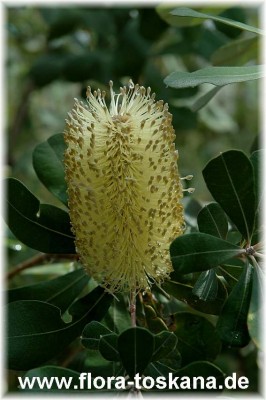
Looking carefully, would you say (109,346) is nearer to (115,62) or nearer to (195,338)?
(195,338)

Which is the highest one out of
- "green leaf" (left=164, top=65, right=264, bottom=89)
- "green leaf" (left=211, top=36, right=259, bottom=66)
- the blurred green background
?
the blurred green background

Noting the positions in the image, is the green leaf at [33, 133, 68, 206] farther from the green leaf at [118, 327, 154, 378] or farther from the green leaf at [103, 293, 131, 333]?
the green leaf at [118, 327, 154, 378]

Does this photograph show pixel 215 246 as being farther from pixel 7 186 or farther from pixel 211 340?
pixel 7 186

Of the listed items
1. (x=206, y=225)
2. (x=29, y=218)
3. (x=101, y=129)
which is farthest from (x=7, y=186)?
(x=206, y=225)

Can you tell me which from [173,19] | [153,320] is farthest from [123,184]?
[173,19]

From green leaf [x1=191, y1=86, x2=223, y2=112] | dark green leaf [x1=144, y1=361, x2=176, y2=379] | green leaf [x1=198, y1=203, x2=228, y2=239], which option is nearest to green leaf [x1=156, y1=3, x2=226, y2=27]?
green leaf [x1=191, y1=86, x2=223, y2=112]

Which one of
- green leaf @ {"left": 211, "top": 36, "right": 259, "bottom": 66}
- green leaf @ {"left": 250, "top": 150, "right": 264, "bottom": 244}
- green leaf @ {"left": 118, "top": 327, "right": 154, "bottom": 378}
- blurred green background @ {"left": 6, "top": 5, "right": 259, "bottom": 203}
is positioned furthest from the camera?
blurred green background @ {"left": 6, "top": 5, "right": 259, "bottom": 203}
